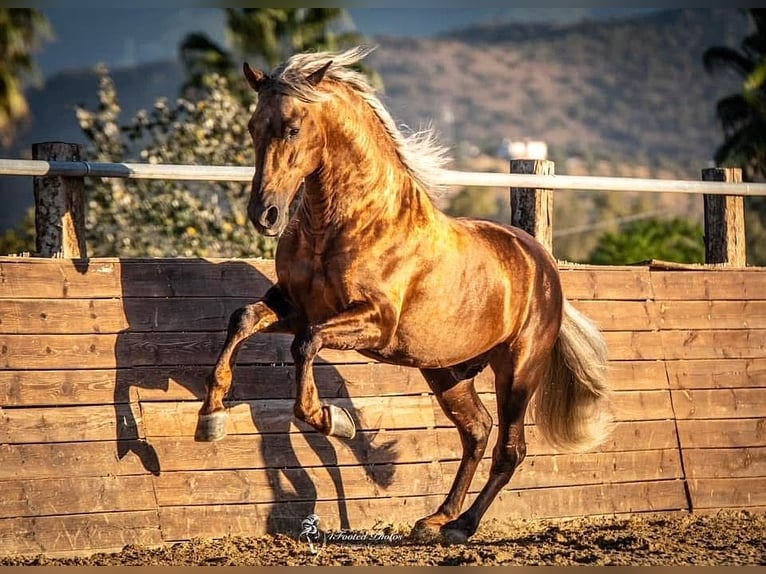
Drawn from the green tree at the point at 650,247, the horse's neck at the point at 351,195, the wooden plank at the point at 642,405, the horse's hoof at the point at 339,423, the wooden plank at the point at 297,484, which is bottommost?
the wooden plank at the point at 297,484

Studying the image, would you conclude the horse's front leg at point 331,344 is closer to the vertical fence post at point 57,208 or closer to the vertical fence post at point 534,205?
the vertical fence post at point 57,208

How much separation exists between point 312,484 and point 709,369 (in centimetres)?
299

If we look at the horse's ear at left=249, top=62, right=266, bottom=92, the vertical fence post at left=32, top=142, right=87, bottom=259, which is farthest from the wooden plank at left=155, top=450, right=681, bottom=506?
the horse's ear at left=249, top=62, right=266, bottom=92

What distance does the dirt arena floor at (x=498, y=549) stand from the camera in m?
5.25

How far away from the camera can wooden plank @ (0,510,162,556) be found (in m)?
5.34

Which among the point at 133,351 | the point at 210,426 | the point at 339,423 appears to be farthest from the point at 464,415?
the point at 133,351

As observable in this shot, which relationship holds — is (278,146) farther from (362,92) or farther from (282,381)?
(282,381)

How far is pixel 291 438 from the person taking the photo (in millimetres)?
6160

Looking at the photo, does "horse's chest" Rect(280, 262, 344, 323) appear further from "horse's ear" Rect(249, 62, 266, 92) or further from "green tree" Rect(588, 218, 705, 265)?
"green tree" Rect(588, 218, 705, 265)

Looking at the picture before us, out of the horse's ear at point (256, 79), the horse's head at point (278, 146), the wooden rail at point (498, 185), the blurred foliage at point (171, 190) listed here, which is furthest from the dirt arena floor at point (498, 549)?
the blurred foliage at point (171, 190)

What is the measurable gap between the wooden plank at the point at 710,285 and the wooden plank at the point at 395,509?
1.31 metres

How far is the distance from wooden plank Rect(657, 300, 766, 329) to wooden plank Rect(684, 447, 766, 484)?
0.85 metres

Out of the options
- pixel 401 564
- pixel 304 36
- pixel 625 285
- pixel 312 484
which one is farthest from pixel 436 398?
pixel 304 36

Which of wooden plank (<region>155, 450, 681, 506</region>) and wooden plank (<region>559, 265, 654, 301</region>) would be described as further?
wooden plank (<region>559, 265, 654, 301</region>)
